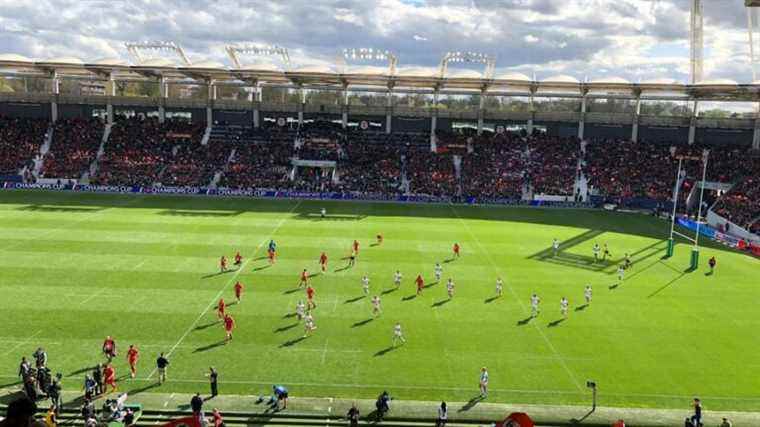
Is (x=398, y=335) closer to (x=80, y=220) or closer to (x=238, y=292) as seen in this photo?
(x=238, y=292)

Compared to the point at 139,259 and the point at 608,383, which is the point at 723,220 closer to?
the point at 608,383

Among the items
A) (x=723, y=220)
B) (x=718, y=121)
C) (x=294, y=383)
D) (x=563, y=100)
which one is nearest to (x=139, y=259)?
(x=294, y=383)

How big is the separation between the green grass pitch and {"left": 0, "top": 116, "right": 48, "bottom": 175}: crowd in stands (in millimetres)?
23933

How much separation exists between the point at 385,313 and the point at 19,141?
62266 mm

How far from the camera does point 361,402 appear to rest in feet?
62.1

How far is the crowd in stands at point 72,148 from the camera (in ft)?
215

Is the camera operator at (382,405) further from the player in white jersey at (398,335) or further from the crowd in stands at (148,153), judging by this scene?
the crowd in stands at (148,153)

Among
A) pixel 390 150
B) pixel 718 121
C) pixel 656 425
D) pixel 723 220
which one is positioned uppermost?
pixel 718 121

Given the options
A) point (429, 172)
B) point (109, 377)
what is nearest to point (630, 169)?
point (429, 172)

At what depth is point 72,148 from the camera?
230ft

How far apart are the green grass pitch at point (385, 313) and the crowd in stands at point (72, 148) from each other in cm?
2159

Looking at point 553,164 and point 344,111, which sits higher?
point 344,111

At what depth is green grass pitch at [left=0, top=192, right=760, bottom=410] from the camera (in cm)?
2053

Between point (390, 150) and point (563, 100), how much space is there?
26.9 m
